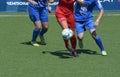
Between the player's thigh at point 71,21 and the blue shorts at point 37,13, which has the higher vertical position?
the player's thigh at point 71,21

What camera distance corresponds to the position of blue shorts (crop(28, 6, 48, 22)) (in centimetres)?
1325

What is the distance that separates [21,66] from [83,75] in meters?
1.59

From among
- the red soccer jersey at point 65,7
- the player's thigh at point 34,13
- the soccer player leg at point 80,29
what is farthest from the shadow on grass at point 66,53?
the player's thigh at point 34,13

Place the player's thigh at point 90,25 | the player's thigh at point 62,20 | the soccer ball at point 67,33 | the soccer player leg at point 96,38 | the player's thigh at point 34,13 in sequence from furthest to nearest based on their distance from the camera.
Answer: the player's thigh at point 34,13 < the player's thigh at point 90,25 < the soccer player leg at point 96,38 < the player's thigh at point 62,20 < the soccer ball at point 67,33

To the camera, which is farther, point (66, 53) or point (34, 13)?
point (34, 13)

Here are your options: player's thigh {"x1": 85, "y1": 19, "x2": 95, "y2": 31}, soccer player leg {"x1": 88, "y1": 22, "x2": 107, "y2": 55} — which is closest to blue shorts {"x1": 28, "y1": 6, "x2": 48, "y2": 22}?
player's thigh {"x1": 85, "y1": 19, "x2": 95, "y2": 31}

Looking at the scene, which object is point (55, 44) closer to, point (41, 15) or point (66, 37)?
point (41, 15)

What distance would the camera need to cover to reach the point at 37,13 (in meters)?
13.3

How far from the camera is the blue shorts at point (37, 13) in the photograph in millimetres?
13253

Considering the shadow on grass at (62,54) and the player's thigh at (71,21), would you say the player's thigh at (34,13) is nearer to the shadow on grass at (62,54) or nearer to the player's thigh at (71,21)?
the shadow on grass at (62,54)

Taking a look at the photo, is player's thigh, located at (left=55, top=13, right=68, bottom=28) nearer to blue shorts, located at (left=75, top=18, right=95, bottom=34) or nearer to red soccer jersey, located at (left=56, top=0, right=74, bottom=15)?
red soccer jersey, located at (left=56, top=0, right=74, bottom=15)

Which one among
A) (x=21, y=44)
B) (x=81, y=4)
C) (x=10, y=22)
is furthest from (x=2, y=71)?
(x=10, y=22)

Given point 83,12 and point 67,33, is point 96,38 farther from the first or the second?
point 67,33


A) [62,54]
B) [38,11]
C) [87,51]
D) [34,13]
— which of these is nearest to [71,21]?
[62,54]
